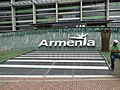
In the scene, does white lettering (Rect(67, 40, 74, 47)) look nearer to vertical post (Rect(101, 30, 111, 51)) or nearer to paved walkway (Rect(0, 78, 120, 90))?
vertical post (Rect(101, 30, 111, 51))

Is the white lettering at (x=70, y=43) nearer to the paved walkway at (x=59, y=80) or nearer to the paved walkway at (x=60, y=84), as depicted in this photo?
the paved walkway at (x=59, y=80)

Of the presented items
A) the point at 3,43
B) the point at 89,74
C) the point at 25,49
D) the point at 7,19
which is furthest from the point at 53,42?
the point at 7,19

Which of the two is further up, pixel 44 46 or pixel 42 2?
pixel 42 2

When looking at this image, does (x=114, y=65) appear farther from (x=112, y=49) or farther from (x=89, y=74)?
(x=89, y=74)

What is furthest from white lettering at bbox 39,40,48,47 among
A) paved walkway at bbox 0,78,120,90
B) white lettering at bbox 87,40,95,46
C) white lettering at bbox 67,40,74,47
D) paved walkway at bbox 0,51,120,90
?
paved walkway at bbox 0,78,120,90

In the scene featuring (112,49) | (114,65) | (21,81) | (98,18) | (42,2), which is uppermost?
(42,2)

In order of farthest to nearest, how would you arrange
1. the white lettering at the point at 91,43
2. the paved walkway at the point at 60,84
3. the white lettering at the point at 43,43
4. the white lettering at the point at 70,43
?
1. the white lettering at the point at 43,43
2. the white lettering at the point at 70,43
3. the white lettering at the point at 91,43
4. the paved walkway at the point at 60,84

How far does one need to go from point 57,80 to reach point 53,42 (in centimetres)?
1176

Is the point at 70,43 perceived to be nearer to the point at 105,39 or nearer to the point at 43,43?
the point at 43,43

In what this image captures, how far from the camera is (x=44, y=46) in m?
18.9

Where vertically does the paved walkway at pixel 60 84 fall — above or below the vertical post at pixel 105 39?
below

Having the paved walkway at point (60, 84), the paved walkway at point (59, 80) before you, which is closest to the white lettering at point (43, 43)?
the paved walkway at point (59, 80)

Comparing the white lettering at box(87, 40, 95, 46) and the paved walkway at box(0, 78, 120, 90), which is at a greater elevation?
the white lettering at box(87, 40, 95, 46)

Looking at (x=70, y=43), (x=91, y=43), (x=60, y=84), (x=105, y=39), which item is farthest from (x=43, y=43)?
(x=60, y=84)
